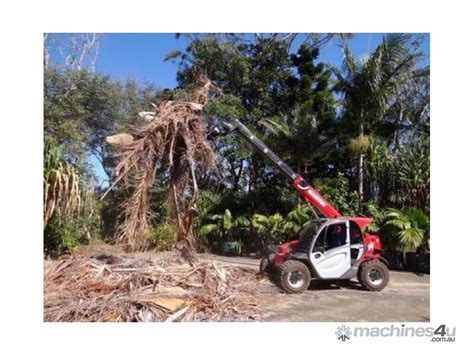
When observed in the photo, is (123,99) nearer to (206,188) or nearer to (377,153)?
(206,188)

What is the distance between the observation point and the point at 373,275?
7.87 meters

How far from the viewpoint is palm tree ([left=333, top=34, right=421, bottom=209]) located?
10.1 meters

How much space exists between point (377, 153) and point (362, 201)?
1.17 meters

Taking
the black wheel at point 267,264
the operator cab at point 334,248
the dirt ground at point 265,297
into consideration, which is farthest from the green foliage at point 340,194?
the operator cab at point 334,248

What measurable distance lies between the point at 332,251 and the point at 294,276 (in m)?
0.71

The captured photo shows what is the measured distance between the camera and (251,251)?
11.8m

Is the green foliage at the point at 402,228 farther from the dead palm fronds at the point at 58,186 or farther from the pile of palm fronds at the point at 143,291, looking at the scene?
the dead palm fronds at the point at 58,186

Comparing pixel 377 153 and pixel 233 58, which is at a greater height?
pixel 233 58

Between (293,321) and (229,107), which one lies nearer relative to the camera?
(293,321)

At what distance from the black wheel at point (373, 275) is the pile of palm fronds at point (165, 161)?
2.74m

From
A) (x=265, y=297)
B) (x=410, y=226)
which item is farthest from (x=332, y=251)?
(x=410, y=226)

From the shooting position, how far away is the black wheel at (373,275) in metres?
7.80
